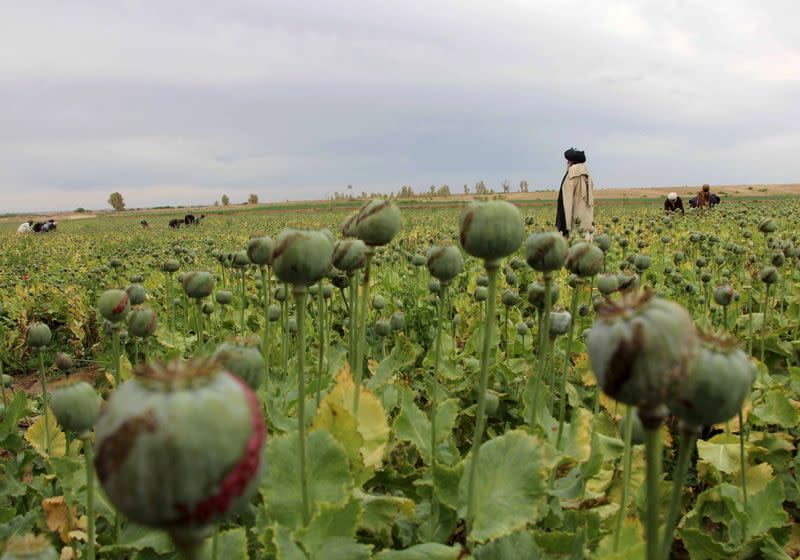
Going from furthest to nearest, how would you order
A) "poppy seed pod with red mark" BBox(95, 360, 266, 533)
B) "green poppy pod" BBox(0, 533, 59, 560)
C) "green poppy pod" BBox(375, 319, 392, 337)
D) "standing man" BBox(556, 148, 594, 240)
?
"standing man" BBox(556, 148, 594, 240), "green poppy pod" BBox(375, 319, 392, 337), "green poppy pod" BBox(0, 533, 59, 560), "poppy seed pod with red mark" BBox(95, 360, 266, 533)

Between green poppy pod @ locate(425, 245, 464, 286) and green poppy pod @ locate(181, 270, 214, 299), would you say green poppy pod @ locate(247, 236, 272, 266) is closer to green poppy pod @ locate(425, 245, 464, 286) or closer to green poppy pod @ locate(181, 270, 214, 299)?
green poppy pod @ locate(181, 270, 214, 299)

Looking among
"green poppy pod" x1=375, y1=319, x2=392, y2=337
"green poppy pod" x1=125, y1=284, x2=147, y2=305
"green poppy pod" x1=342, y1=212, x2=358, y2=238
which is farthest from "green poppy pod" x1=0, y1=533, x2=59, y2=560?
"green poppy pod" x1=375, y1=319, x2=392, y2=337

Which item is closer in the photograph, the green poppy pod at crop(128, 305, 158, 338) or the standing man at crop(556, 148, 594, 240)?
the green poppy pod at crop(128, 305, 158, 338)

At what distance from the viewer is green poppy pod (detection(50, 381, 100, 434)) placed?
1.43 m

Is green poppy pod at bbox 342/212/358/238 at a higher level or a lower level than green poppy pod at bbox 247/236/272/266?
higher

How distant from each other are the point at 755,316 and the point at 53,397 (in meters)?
4.46

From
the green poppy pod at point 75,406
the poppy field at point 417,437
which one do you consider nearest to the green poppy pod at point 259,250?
the poppy field at point 417,437

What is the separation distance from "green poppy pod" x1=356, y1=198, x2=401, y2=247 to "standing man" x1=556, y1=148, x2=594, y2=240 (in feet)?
24.2

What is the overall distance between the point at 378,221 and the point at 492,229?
0.46 metres

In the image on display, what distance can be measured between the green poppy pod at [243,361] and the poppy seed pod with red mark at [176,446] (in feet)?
2.01

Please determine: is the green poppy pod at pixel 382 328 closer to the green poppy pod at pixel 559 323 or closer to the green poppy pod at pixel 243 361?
the green poppy pod at pixel 559 323

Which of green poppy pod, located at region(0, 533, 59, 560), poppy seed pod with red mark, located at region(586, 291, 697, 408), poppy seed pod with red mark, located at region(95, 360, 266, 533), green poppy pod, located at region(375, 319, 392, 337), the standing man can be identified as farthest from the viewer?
the standing man

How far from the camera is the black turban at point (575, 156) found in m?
8.75

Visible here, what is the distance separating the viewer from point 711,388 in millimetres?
809
